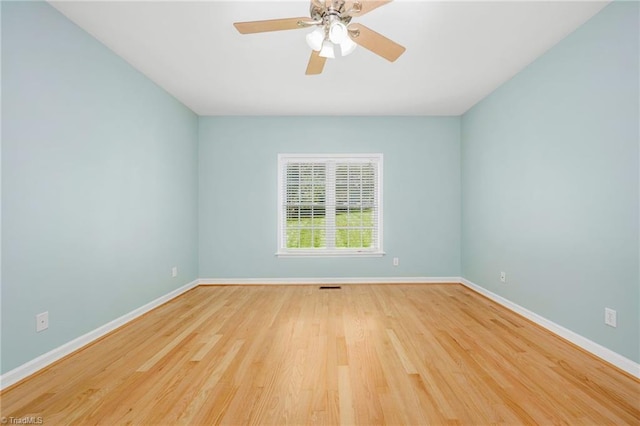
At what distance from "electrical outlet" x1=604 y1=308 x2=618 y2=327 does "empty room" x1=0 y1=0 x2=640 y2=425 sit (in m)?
0.02

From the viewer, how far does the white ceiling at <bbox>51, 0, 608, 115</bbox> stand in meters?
2.29

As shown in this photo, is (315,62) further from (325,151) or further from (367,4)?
(325,151)

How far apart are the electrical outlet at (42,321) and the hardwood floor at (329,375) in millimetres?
307

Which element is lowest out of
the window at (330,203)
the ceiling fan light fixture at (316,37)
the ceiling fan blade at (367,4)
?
the window at (330,203)

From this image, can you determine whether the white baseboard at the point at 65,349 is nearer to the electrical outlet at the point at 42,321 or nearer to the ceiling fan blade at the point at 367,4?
the electrical outlet at the point at 42,321

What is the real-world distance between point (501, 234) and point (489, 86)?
183cm

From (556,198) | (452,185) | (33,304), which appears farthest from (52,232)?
(452,185)

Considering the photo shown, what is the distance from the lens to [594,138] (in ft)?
7.77

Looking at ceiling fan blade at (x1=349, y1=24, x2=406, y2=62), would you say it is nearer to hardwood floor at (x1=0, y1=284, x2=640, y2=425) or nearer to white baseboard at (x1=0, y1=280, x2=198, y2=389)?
hardwood floor at (x1=0, y1=284, x2=640, y2=425)

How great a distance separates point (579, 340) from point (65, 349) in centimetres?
415

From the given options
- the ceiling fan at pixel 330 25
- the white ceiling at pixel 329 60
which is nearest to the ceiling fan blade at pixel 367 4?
the ceiling fan at pixel 330 25

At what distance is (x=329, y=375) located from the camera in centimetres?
204

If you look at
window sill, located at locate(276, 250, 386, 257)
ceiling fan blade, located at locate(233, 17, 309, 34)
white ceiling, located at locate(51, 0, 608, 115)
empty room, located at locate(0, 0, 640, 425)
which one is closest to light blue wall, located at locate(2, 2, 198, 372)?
empty room, located at locate(0, 0, 640, 425)

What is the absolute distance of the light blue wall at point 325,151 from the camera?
15.6ft
